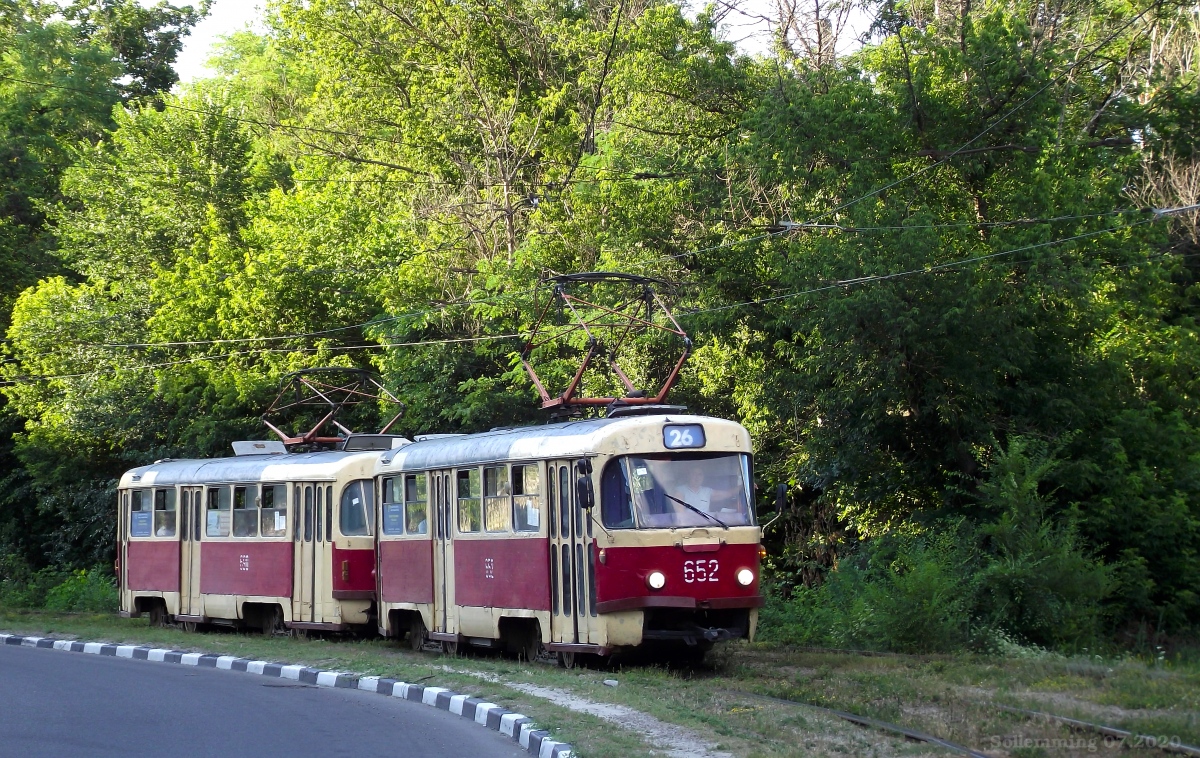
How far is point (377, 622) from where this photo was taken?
20406mm

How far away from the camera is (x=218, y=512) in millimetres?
23094

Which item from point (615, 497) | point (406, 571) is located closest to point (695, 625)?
point (615, 497)

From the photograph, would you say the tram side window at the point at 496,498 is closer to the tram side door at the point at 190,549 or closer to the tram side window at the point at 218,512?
A: the tram side window at the point at 218,512

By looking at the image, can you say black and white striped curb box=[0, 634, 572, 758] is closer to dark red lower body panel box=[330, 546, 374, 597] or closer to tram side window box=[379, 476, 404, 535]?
dark red lower body panel box=[330, 546, 374, 597]

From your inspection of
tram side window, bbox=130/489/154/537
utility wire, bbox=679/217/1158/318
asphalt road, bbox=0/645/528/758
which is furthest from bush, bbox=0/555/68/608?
utility wire, bbox=679/217/1158/318

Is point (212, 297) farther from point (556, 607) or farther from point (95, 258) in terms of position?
point (556, 607)

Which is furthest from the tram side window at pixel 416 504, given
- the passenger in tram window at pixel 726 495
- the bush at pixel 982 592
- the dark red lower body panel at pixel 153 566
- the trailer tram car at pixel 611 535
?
the dark red lower body panel at pixel 153 566

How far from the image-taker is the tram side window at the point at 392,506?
62.2ft

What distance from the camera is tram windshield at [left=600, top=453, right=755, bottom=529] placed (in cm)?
1436

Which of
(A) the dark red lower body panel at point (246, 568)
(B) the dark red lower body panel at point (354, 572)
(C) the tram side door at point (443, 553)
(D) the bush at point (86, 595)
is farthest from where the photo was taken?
(D) the bush at point (86, 595)

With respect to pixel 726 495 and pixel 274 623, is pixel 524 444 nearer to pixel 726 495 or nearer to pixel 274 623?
pixel 726 495

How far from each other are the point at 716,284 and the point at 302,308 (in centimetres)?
1308

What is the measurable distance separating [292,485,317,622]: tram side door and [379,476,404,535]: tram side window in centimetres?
195

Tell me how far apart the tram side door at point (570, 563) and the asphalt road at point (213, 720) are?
241cm
